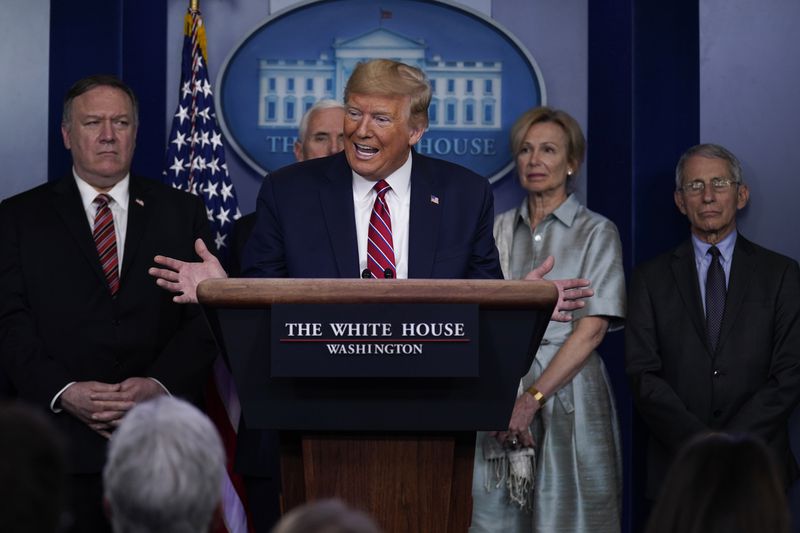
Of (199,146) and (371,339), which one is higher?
(199,146)

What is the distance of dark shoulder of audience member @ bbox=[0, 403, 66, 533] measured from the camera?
1513mm

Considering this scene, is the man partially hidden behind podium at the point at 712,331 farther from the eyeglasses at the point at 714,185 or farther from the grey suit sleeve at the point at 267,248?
the grey suit sleeve at the point at 267,248

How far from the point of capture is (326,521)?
1464 mm

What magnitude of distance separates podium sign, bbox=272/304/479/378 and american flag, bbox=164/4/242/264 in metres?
2.77

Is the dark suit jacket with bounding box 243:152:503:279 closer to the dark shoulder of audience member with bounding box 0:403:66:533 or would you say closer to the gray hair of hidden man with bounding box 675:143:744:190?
the dark shoulder of audience member with bounding box 0:403:66:533

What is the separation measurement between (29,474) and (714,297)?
380 centimetres

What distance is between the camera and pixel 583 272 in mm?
4805

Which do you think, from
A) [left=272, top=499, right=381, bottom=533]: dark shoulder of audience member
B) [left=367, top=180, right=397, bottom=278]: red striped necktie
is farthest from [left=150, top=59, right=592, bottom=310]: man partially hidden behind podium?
[left=272, top=499, right=381, bottom=533]: dark shoulder of audience member

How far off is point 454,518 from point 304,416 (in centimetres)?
46

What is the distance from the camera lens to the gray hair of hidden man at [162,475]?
5.73ft

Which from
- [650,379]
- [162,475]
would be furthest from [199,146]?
[162,475]

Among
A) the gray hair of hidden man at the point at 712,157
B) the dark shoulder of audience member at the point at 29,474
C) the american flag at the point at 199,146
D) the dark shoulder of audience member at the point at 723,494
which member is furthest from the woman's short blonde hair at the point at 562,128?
the dark shoulder of audience member at the point at 29,474

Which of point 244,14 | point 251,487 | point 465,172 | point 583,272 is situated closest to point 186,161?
point 244,14

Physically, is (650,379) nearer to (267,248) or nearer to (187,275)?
(267,248)
